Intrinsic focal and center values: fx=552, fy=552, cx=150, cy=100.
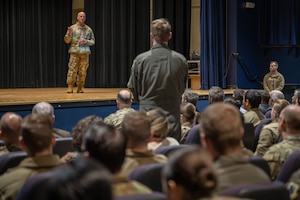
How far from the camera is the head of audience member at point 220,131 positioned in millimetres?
2281

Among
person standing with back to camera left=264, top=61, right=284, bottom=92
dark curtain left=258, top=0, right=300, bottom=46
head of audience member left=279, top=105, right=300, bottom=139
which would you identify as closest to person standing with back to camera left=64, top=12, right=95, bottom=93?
person standing with back to camera left=264, top=61, right=284, bottom=92

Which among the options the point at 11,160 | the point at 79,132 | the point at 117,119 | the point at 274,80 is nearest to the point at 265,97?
the point at 117,119

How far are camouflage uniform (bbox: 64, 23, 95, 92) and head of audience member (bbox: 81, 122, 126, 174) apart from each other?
7990 millimetres

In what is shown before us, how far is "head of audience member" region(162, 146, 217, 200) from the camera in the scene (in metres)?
1.69

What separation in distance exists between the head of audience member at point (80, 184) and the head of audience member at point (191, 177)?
35 cm

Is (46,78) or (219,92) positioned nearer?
(219,92)

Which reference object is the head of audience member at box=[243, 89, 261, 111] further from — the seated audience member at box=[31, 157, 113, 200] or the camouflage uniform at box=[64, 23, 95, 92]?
the camouflage uniform at box=[64, 23, 95, 92]

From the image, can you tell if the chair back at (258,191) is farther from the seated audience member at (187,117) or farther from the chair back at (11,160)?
the seated audience member at (187,117)

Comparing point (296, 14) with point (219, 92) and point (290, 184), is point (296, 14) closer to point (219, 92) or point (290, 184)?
point (219, 92)

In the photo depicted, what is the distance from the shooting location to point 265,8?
12656mm

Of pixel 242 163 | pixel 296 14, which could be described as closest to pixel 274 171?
pixel 242 163

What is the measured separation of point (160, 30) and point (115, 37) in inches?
378

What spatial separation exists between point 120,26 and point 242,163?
11.8 m

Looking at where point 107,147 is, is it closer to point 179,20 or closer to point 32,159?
point 32,159
